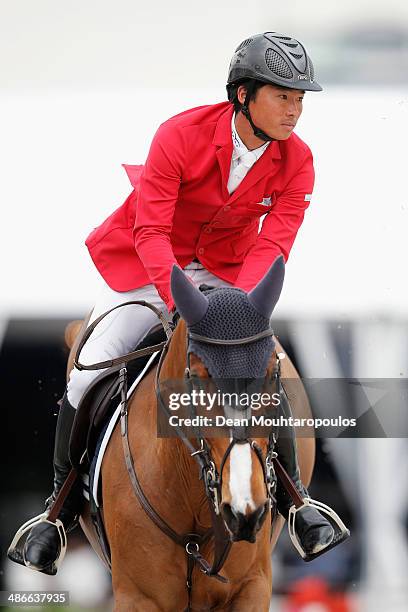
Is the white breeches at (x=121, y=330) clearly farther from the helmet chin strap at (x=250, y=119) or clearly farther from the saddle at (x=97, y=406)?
the helmet chin strap at (x=250, y=119)

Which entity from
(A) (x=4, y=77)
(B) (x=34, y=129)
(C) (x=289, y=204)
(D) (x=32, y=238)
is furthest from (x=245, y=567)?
(A) (x=4, y=77)

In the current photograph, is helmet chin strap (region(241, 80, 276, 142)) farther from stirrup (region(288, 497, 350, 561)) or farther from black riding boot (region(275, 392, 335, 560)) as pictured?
stirrup (region(288, 497, 350, 561))

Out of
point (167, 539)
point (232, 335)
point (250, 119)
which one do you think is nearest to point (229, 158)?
point (250, 119)

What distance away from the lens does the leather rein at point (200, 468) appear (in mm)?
2936

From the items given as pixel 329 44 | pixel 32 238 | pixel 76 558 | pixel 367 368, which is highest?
pixel 329 44

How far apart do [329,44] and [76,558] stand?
153 inches

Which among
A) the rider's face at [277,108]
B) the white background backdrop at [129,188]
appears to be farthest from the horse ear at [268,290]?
the white background backdrop at [129,188]

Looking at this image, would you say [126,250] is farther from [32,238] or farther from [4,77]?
[4,77]

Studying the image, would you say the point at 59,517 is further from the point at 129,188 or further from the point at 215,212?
the point at 129,188

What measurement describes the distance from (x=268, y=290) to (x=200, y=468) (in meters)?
0.54

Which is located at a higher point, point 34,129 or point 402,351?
point 34,129

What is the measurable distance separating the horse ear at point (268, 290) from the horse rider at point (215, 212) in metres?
0.52

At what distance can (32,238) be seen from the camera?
21.3 feet

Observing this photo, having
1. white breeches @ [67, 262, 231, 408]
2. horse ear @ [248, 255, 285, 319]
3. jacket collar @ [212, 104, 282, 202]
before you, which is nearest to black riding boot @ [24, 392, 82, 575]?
white breeches @ [67, 262, 231, 408]
